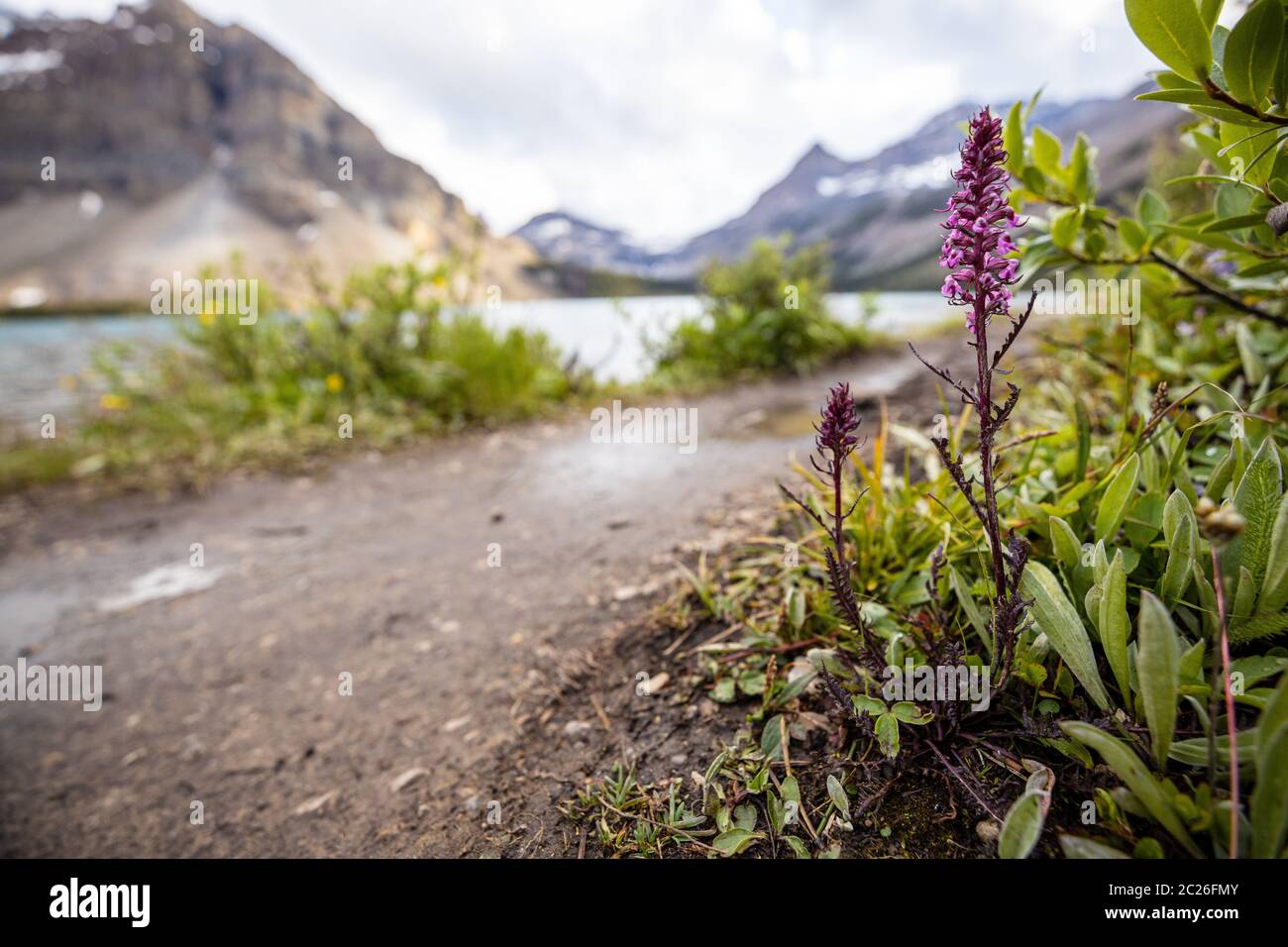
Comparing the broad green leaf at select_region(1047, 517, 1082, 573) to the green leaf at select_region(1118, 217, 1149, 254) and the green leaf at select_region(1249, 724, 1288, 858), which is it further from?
the green leaf at select_region(1118, 217, 1149, 254)

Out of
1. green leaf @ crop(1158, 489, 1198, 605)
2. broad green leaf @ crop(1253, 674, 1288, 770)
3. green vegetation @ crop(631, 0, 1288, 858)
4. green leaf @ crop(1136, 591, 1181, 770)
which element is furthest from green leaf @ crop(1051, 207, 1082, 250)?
broad green leaf @ crop(1253, 674, 1288, 770)

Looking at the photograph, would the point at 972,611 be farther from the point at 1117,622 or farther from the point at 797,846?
the point at 797,846

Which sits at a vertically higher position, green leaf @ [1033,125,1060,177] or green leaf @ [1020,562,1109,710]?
green leaf @ [1033,125,1060,177]

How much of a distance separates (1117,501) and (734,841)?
1.21 meters

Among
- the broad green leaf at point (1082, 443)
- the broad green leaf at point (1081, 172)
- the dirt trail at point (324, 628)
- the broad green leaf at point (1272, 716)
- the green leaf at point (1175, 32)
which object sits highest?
the broad green leaf at point (1081, 172)

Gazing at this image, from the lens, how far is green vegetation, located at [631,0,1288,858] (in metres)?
0.89

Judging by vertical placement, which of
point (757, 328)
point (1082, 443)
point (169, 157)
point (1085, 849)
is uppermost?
point (169, 157)

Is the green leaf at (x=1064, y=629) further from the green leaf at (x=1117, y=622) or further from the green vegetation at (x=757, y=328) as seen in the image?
the green vegetation at (x=757, y=328)

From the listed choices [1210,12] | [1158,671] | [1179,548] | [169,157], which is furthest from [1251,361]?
[169,157]

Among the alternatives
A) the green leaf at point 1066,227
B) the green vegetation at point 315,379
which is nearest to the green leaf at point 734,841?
the green leaf at point 1066,227

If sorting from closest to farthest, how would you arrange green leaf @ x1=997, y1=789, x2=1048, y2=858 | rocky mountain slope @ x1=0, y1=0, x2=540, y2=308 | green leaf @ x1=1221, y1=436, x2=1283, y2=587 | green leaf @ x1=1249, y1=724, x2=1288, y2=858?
1. green leaf @ x1=1249, y1=724, x2=1288, y2=858
2. green leaf @ x1=997, y1=789, x2=1048, y2=858
3. green leaf @ x1=1221, y1=436, x2=1283, y2=587
4. rocky mountain slope @ x1=0, y1=0, x2=540, y2=308

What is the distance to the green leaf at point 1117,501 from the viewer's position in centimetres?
130

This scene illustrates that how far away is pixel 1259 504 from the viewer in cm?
112

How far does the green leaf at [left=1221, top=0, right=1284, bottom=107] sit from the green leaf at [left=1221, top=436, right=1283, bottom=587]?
67cm
